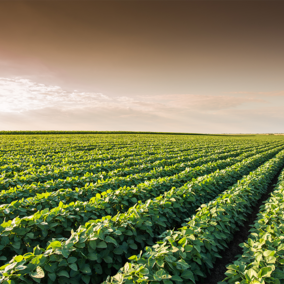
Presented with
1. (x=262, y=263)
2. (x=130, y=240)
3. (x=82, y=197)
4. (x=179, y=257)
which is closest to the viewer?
(x=262, y=263)

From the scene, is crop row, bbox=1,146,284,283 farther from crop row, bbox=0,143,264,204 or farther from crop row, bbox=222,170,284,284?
crop row, bbox=0,143,264,204

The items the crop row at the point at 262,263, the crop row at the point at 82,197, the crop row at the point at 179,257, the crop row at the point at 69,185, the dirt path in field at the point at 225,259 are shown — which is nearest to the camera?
the crop row at the point at 179,257

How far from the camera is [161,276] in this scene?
261cm

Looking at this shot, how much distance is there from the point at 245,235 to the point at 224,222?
1.80 m

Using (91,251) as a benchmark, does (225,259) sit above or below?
below

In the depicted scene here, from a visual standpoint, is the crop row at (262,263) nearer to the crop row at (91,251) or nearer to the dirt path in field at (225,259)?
the dirt path in field at (225,259)

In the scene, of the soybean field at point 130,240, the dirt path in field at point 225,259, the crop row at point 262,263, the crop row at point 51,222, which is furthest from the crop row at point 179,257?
the crop row at point 51,222

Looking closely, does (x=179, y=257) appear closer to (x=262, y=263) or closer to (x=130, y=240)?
(x=130, y=240)

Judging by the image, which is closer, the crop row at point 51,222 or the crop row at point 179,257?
the crop row at point 179,257

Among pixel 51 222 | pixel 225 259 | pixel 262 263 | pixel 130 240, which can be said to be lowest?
pixel 225 259

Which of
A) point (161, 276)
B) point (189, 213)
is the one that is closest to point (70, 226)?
point (161, 276)

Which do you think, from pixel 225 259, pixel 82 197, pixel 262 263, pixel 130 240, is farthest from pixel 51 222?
pixel 225 259

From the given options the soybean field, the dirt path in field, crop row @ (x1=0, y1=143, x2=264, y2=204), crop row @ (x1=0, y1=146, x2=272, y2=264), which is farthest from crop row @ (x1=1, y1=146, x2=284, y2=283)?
crop row @ (x1=0, y1=143, x2=264, y2=204)

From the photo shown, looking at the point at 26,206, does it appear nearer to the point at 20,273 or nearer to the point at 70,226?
the point at 70,226
